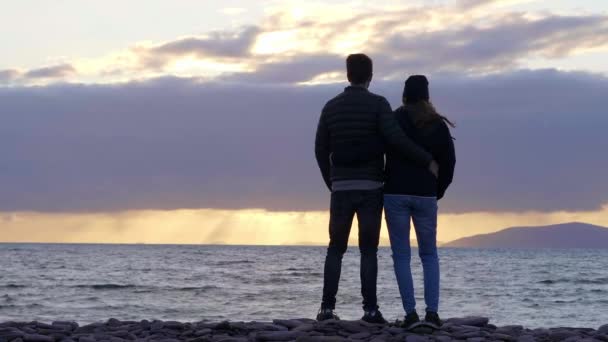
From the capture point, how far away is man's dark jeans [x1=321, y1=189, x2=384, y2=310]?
8172mm

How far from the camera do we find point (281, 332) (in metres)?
7.78

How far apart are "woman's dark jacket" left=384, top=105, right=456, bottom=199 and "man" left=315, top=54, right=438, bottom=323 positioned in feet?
0.39

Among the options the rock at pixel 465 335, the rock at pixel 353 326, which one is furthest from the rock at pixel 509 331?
the rock at pixel 353 326

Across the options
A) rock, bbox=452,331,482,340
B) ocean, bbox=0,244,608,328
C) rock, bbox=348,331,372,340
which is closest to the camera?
rock, bbox=348,331,372,340

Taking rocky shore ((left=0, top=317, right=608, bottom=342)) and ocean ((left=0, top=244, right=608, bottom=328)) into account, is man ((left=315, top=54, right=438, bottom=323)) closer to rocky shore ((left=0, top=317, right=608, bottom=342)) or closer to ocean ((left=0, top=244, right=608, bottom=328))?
rocky shore ((left=0, top=317, right=608, bottom=342))

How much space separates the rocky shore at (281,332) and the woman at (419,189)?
0.31 meters

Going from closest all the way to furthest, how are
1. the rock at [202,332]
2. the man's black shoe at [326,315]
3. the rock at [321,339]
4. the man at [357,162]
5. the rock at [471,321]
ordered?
the rock at [321,339]
the man at [357,162]
the rock at [202,332]
the man's black shoe at [326,315]
the rock at [471,321]

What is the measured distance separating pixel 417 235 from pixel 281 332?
1.57m

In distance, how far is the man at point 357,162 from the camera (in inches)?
319

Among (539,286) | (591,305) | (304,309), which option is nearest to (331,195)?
(304,309)

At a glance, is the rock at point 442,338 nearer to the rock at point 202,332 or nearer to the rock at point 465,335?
the rock at point 465,335

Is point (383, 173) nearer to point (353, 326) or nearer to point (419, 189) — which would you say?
point (419, 189)

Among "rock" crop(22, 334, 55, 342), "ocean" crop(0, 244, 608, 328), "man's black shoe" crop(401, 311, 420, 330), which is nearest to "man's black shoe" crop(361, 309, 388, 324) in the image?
"man's black shoe" crop(401, 311, 420, 330)

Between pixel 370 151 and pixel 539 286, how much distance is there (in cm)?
3282
